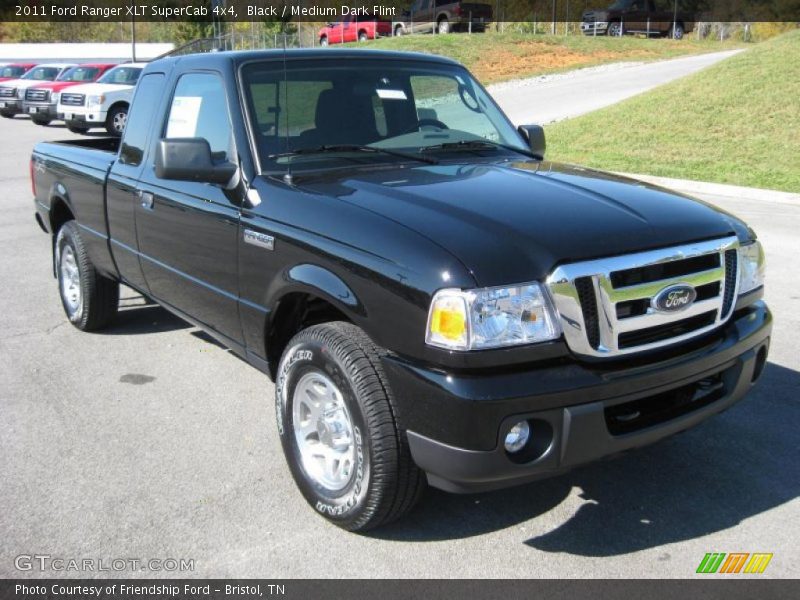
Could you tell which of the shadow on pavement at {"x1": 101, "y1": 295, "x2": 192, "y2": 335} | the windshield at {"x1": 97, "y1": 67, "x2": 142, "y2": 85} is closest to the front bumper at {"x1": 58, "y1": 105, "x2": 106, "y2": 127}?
the windshield at {"x1": 97, "y1": 67, "x2": 142, "y2": 85}

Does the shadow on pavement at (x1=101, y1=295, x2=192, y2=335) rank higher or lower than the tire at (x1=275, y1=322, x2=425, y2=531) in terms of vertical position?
lower

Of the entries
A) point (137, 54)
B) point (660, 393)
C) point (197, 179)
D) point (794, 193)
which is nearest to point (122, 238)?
point (197, 179)

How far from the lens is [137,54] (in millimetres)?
52375

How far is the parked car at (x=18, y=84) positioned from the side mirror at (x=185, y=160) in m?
25.8

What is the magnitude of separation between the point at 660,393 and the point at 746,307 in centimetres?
79

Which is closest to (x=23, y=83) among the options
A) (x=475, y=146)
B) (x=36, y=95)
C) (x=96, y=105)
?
(x=36, y=95)

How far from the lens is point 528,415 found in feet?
8.89

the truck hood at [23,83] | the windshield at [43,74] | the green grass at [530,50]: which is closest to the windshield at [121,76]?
the truck hood at [23,83]

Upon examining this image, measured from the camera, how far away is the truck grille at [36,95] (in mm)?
23875

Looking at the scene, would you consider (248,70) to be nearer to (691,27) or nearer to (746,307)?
(746,307)

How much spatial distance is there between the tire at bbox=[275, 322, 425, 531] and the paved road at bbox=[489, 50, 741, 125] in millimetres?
17981

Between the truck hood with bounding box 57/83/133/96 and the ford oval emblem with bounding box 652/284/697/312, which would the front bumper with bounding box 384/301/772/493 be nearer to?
the ford oval emblem with bounding box 652/284/697/312

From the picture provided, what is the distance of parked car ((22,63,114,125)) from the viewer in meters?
23.7

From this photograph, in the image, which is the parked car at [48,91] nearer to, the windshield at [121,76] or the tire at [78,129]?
the tire at [78,129]
